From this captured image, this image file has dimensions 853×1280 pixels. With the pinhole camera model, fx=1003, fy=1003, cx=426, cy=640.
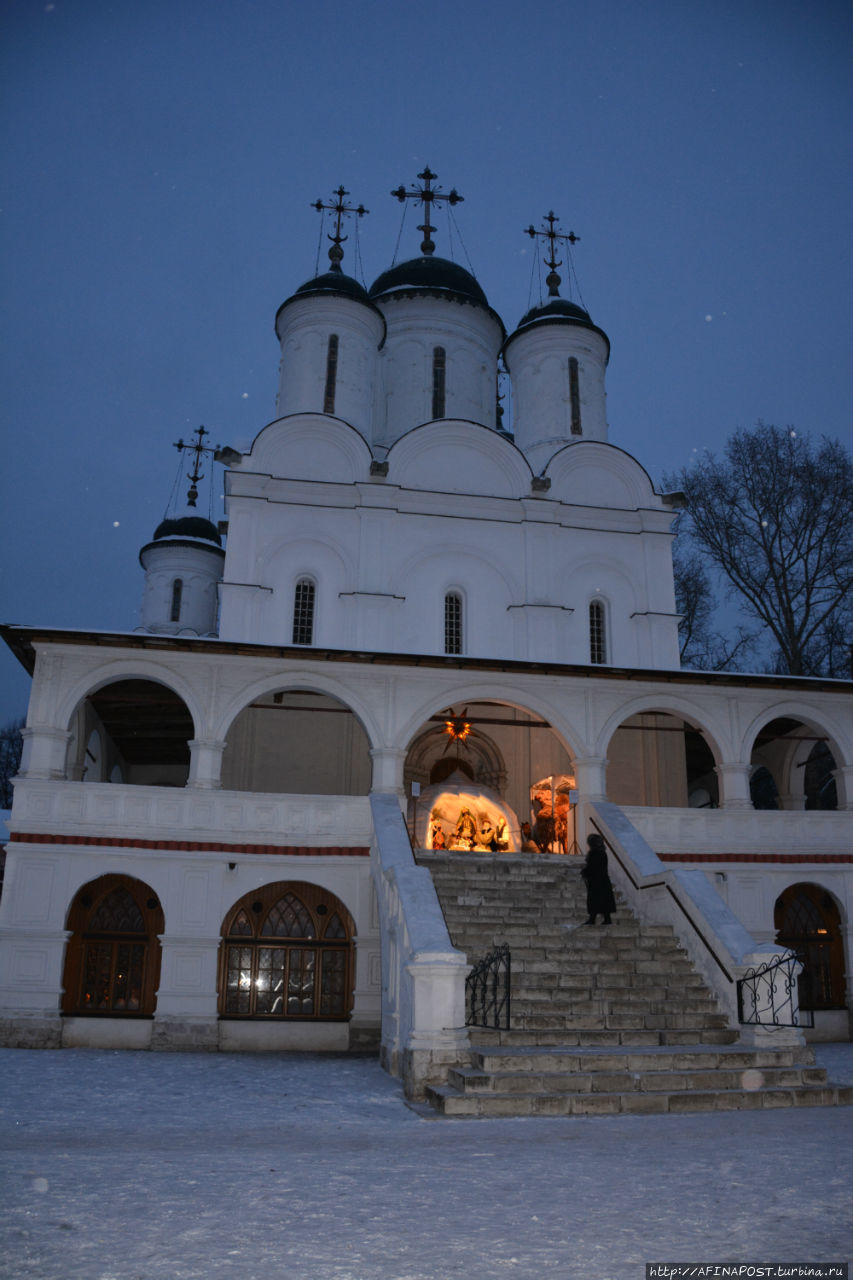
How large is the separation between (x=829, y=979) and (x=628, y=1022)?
331 inches

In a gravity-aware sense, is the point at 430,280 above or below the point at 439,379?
above

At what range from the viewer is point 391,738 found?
17750mm

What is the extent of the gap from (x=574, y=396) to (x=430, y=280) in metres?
5.87

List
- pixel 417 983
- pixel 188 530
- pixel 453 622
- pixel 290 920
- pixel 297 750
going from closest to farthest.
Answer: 1. pixel 417 983
2. pixel 290 920
3. pixel 297 750
4. pixel 453 622
5. pixel 188 530

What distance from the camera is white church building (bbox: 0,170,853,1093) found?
1595cm

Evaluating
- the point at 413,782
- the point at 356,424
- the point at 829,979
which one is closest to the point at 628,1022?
the point at 829,979

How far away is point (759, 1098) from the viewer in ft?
31.3

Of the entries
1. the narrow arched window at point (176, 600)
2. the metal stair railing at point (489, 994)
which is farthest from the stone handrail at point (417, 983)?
the narrow arched window at point (176, 600)

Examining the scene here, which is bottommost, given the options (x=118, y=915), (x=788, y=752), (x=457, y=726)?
(x=118, y=915)

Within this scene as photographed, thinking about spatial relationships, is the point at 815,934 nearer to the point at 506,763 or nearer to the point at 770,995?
the point at 506,763

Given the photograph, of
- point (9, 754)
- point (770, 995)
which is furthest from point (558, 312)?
point (9, 754)

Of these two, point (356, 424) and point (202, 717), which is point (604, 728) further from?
point (356, 424)

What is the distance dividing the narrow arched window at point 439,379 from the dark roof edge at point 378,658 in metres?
11.2

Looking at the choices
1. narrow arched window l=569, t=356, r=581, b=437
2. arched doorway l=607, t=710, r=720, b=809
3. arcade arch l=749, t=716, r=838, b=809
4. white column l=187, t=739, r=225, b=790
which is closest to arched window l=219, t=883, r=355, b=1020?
white column l=187, t=739, r=225, b=790
